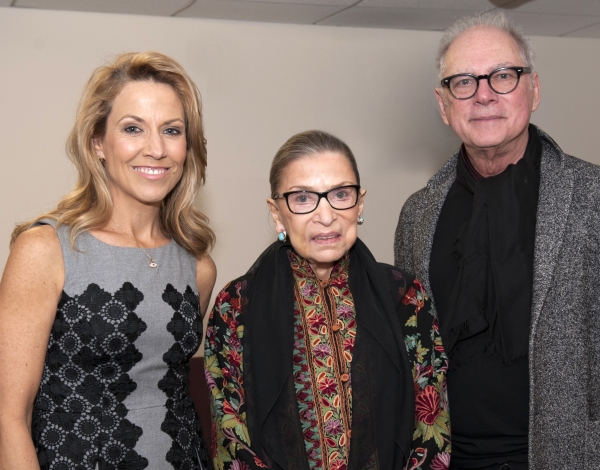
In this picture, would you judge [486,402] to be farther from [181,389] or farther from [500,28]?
[500,28]

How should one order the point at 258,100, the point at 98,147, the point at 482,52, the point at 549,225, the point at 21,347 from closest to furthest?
the point at 21,347
the point at 549,225
the point at 98,147
the point at 482,52
the point at 258,100

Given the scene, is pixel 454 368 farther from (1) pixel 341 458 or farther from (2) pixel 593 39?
(2) pixel 593 39

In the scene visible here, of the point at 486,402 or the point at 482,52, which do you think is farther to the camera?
the point at 482,52

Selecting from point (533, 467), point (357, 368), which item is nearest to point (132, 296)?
point (357, 368)

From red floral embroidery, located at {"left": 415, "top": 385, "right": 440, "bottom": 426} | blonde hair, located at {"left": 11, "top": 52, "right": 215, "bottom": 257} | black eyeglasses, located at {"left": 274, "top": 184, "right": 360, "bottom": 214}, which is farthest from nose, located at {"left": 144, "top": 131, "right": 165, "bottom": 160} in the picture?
red floral embroidery, located at {"left": 415, "top": 385, "right": 440, "bottom": 426}

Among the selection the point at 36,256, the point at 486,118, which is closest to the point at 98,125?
the point at 36,256

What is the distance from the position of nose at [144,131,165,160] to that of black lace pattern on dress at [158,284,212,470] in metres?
0.43

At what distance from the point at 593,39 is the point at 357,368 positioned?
4941 mm

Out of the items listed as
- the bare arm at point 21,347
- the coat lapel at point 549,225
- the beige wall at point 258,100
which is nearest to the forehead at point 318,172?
the coat lapel at point 549,225

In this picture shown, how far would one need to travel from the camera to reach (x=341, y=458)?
6.95 ft

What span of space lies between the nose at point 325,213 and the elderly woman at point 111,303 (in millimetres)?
536

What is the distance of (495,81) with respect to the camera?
99.4 inches

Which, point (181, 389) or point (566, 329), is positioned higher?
point (566, 329)

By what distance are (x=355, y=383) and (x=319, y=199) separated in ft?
1.79
